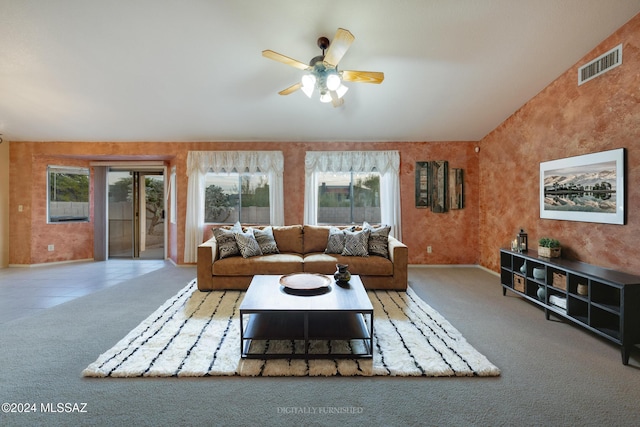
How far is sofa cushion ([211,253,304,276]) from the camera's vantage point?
3.84 meters

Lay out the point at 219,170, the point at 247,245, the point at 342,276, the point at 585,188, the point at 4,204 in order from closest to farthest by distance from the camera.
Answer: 1. the point at 342,276
2. the point at 585,188
3. the point at 247,245
4. the point at 4,204
5. the point at 219,170

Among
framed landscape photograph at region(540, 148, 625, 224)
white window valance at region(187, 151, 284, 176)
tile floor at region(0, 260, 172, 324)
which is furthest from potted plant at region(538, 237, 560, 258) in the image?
tile floor at region(0, 260, 172, 324)

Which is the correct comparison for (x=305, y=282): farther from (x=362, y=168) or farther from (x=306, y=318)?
(x=362, y=168)

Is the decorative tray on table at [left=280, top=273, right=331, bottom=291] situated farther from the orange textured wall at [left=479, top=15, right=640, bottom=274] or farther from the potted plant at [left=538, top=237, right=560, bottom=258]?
the orange textured wall at [left=479, top=15, right=640, bottom=274]

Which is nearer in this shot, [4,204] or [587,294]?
[587,294]

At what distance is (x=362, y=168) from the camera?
5.32 m

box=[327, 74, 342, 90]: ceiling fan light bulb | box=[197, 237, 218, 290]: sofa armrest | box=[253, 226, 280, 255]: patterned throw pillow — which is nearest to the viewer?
box=[327, 74, 342, 90]: ceiling fan light bulb

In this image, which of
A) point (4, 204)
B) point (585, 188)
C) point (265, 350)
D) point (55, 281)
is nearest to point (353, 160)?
point (585, 188)

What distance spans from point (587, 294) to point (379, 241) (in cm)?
225

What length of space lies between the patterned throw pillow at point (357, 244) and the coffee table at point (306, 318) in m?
1.33

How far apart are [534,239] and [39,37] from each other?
20.4 feet

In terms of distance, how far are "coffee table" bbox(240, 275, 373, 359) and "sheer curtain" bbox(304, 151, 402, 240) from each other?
8.94ft

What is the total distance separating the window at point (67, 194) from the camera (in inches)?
220

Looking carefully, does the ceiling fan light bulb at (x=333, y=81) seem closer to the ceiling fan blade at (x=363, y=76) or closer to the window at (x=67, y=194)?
the ceiling fan blade at (x=363, y=76)
